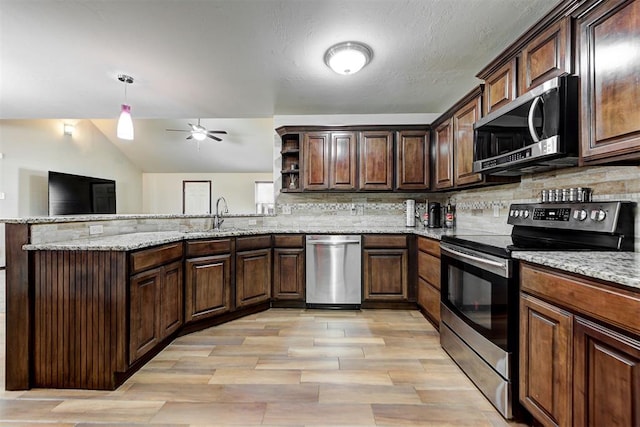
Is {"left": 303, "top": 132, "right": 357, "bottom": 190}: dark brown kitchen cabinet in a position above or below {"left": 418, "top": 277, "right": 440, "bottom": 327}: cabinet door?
above

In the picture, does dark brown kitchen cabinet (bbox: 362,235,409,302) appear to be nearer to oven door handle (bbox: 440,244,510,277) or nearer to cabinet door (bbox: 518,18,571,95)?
oven door handle (bbox: 440,244,510,277)

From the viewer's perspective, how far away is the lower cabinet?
101 centimetres

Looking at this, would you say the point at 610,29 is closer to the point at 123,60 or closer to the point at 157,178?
the point at 123,60

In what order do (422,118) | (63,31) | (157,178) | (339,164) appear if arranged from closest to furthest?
(63,31), (339,164), (422,118), (157,178)

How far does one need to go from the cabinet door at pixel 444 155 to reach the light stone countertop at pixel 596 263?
5.57 ft

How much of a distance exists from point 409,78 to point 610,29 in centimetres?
172

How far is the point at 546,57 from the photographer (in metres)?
1.72

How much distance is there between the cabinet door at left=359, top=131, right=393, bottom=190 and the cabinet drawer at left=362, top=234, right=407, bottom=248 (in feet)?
2.07

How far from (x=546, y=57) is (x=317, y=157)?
233 cm

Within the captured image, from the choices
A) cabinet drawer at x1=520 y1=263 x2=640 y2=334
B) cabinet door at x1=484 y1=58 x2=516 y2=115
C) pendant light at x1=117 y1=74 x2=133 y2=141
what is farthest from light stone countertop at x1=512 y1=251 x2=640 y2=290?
pendant light at x1=117 y1=74 x2=133 y2=141

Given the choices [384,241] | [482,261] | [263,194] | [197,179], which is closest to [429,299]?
[384,241]

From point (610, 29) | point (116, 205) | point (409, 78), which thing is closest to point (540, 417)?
point (610, 29)

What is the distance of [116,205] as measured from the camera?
7.95m

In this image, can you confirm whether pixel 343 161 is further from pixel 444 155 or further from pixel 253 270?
pixel 253 270
